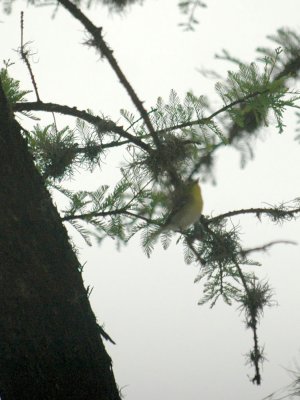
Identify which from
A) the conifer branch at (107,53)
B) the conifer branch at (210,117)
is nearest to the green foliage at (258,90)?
the conifer branch at (210,117)

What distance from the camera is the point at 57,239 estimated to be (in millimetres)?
1539

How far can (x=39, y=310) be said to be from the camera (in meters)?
1.41

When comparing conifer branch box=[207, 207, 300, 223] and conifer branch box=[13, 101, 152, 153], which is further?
conifer branch box=[207, 207, 300, 223]

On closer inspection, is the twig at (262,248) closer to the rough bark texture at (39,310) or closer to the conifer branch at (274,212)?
the conifer branch at (274,212)

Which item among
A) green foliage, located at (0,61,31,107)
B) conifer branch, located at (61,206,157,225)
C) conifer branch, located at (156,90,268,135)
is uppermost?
green foliage, located at (0,61,31,107)

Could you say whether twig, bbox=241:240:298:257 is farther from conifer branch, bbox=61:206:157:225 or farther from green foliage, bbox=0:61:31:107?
green foliage, bbox=0:61:31:107

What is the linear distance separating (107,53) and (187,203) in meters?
0.60

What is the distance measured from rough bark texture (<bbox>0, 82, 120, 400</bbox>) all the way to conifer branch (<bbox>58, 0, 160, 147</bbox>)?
43 cm

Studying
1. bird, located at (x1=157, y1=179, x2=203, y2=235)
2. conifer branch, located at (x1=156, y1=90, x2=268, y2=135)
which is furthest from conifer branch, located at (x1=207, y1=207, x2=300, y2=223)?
conifer branch, located at (x1=156, y1=90, x2=268, y2=135)

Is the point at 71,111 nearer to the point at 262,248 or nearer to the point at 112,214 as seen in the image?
the point at 112,214

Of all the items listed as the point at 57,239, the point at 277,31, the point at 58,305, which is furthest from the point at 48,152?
the point at 277,31

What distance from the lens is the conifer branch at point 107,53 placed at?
1713 mm

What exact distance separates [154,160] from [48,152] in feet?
1.47

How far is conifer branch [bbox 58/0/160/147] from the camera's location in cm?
171
